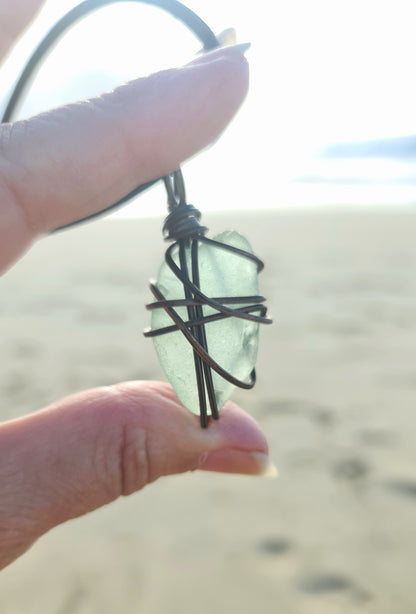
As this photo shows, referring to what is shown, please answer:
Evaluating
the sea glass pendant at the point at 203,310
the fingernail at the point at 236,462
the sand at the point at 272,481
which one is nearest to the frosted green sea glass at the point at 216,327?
the sea glass pendant at the point at 203,310

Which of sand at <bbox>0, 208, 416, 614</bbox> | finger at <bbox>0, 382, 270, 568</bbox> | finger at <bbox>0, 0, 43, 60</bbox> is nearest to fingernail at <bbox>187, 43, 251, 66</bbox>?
finger at <bbox>0, 0, 43, 60</bbox>

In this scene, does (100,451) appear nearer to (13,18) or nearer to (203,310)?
(203,310)

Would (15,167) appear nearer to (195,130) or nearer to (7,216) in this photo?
(7,216)

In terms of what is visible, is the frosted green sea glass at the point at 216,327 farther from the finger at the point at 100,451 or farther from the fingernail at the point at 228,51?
the fingernail at the point at 228,51

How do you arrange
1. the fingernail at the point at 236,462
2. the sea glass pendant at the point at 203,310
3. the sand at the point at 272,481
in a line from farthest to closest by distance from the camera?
1. the sand at the point at 272,481
2. the fingernail at the point at 236,462
3. the sea glass pendant at the point at 203,310

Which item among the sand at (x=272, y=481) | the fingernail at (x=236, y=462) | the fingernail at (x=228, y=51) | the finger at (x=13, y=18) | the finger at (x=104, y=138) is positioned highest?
the finger at (x=13, y=18)

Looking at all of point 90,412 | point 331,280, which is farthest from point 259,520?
point 331,280

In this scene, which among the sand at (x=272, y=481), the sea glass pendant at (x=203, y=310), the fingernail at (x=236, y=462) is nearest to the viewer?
the sea glass pendant at (x=203, y=310)

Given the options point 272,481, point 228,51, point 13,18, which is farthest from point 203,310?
point 272,481
